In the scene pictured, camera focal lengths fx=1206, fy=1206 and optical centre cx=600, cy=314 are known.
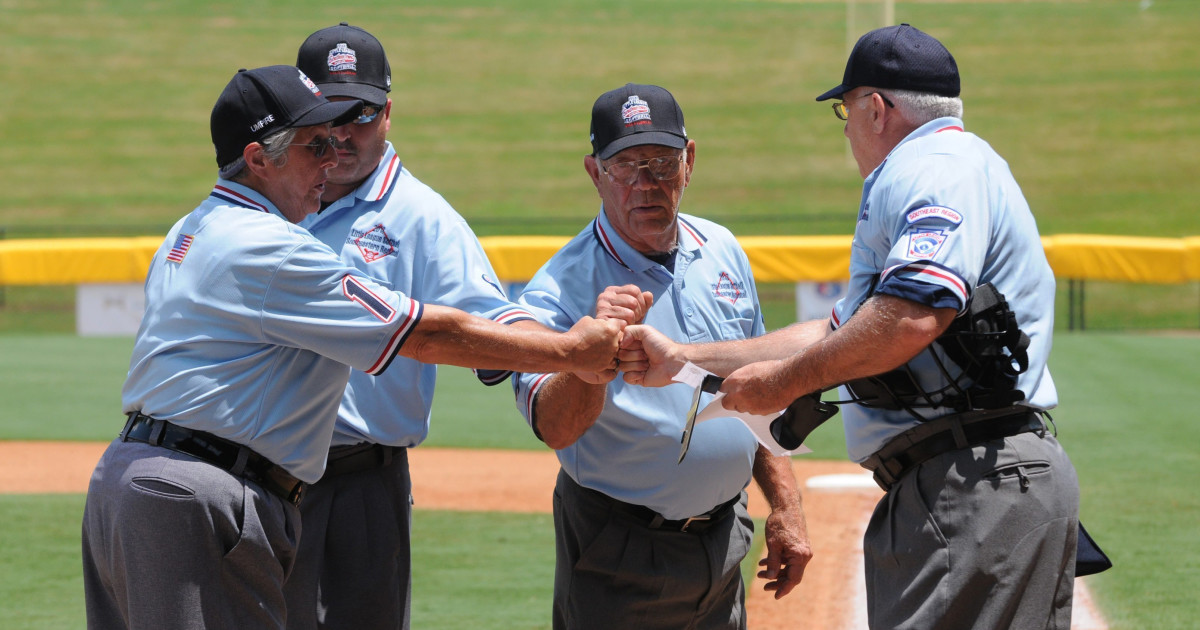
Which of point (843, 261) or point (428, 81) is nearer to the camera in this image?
point (843, 261)

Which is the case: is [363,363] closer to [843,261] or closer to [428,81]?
[843,261]

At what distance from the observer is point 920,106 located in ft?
11.8

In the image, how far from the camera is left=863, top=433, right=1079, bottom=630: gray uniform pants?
3.31m

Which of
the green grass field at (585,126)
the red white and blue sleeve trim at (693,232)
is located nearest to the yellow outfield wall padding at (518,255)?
the green grass field at (585,126)

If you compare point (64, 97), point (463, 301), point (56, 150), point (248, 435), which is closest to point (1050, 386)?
point (463, 301)

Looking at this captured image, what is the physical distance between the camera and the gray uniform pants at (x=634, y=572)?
4.06 metres

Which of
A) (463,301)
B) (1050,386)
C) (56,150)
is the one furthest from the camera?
(56,150)

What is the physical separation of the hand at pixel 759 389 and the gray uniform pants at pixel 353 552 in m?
1.40

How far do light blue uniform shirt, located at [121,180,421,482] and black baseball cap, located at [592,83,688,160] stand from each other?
1.17m

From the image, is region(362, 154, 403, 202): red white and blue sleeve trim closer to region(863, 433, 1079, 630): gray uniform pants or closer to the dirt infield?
region(863, 433, 1079, 630): gray uniform pants

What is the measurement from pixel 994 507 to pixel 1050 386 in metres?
0.49

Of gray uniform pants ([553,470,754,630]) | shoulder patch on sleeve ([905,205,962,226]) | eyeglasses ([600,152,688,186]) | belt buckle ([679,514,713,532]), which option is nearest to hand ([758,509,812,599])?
gray uniform pants ([553,470,754,630])

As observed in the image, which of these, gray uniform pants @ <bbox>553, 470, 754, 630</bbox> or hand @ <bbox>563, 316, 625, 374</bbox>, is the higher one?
hand @ <bbox>563, 316, 625, 374</bbox>

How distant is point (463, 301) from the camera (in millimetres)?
4297
